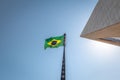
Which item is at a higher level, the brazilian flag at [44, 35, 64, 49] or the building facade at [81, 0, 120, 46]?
the brazilian flag at [44, 35, 64, 49]

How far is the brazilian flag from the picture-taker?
9.78 feet

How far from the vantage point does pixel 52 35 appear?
306 centimetres

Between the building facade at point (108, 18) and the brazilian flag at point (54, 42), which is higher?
the brazilian flag at point (54, 42)

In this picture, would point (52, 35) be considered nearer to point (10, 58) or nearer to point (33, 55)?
point (33, 55)

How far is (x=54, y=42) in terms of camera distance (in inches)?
117

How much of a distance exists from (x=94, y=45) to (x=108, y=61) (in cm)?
37

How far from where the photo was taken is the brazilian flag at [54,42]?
2980 millimetres

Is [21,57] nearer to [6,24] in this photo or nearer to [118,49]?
[6,24]

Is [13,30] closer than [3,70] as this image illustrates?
No

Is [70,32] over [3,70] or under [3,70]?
over

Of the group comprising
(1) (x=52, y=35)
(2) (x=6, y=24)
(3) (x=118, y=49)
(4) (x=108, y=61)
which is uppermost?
(2) (x=6, y=24)

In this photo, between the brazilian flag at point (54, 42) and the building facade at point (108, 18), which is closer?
the building facade at point (108, 18)

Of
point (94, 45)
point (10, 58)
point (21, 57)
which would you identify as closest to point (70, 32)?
point (94, 45)

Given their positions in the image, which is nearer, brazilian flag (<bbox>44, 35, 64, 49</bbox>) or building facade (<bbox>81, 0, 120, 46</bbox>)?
building facade (<bbox>81, 0, 120, 46</bbox>)
